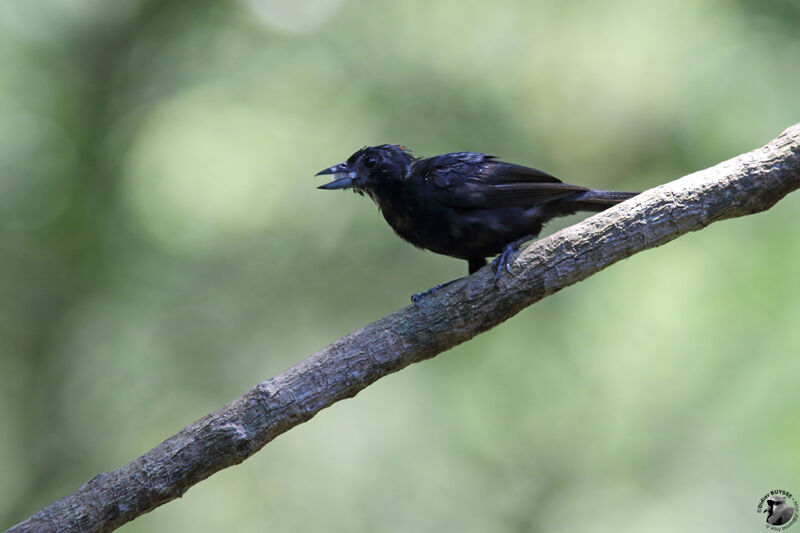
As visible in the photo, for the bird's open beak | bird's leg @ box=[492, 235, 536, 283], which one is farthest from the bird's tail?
the bird's open beak

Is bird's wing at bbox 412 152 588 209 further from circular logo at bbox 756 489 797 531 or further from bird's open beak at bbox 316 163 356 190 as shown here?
circular logo at bbox 756 489 797 531

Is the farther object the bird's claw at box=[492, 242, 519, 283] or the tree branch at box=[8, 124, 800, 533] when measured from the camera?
the bird's claw at box=[492, 242, 519, 283]

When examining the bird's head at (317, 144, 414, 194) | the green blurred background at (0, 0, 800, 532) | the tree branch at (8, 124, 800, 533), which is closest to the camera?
the tree branch at (8, 124, 800, 533)

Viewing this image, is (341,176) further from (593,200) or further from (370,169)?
(593,200)

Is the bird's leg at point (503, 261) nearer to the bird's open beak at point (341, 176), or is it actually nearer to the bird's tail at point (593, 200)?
the bird's tail at point (593, 200)

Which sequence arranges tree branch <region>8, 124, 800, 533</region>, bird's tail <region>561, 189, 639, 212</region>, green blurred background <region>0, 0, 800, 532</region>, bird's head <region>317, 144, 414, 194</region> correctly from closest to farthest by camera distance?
tree branch <region>8, 124, 800, 533</region>, bird's tail <region>561, 189, 639, 212</region>, bird's head <region>317, 144, 414, 194</region>, green blurred background <region>0, 0, 800, 532</region>

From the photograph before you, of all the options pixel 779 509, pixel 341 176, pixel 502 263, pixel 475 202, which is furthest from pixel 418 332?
pixel 779 509
